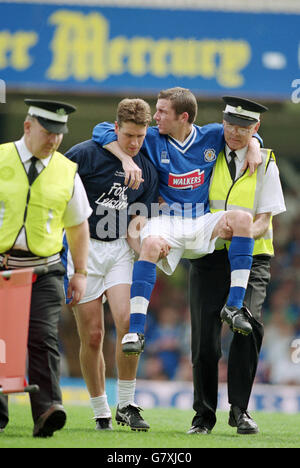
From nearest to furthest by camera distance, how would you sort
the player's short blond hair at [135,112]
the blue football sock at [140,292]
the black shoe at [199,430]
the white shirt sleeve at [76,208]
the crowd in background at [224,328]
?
1. the white shirt sleeve at [76,208]
2. the blue football sock at [140,292]
3. the player's short blond hair at [135,112]
4. the black shoe at [199,430]
5. the crowd in background at [224,328]

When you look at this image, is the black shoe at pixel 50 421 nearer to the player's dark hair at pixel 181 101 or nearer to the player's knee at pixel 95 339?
the player's knee at pixel 95 339

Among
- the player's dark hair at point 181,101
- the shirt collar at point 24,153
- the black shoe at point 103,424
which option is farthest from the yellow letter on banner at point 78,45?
the shirt collar at point 24,153

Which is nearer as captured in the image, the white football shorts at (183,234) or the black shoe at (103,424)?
the white football shorts at (183,234)

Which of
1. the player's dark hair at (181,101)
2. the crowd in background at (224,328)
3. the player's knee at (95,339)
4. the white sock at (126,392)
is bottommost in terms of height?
the crowd in background at (224,328)

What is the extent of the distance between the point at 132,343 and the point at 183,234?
94 centimetres

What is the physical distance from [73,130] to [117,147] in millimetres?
8662

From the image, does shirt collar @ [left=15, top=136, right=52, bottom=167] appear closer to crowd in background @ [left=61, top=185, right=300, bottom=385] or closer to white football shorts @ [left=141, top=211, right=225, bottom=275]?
white football shorts @ [left=141, top=211, right=225, bottom=275]

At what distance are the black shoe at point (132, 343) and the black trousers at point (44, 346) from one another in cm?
49

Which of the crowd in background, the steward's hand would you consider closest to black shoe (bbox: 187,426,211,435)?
the steward's hand

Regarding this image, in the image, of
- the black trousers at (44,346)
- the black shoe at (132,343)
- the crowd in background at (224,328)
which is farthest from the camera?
the crowd in background at (224,328)

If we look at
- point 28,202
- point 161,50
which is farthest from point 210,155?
point 161,50

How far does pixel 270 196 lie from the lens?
20.5 feet

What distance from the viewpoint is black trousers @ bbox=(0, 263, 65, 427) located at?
524 cm

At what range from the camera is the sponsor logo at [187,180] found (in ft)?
20.4
